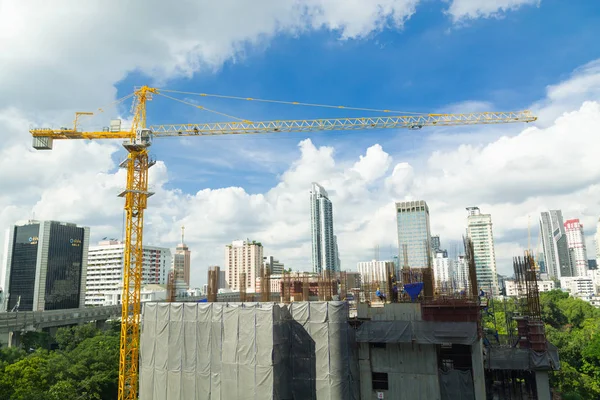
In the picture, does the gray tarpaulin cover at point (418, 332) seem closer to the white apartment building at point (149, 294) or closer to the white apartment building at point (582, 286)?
the white apartment building at point (149, 294)

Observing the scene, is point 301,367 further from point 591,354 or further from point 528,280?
point 591,354

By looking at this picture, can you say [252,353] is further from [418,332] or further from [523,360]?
[523,360]

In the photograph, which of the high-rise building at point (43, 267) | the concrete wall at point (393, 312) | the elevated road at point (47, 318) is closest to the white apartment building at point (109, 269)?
the high-rise building at point (43, 267)

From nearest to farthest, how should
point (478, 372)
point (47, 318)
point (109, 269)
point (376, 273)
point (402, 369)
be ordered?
point (478, 372)
point (402, 369)
point (376, 273)
point (47, 318)
point (109, 269)

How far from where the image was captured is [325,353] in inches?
932

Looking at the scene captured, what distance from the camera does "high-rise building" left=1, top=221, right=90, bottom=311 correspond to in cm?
11306

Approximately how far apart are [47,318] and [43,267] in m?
73.5

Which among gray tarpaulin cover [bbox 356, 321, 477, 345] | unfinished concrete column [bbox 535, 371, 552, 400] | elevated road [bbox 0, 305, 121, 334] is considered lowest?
unfinished concrete column [bbox 535, 371, 552, 400]

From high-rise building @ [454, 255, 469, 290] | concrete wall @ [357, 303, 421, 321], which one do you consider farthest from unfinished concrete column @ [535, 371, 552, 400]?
high-rise building @ [454, 255, 469, 290]

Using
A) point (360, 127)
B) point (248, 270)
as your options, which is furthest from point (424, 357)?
point (248, 270)

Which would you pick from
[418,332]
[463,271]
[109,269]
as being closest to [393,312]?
[418,332]

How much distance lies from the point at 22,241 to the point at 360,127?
110678mm

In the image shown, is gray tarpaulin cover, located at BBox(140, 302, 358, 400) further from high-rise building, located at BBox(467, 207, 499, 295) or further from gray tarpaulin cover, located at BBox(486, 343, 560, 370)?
high-rise building, located at BBox(467, 207, 499, 295)

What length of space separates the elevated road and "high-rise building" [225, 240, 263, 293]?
126102 mm
